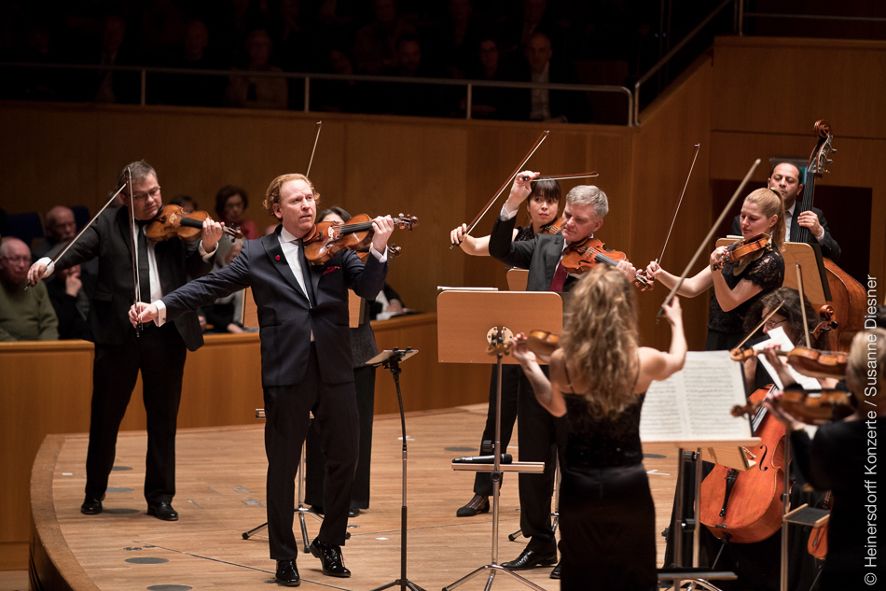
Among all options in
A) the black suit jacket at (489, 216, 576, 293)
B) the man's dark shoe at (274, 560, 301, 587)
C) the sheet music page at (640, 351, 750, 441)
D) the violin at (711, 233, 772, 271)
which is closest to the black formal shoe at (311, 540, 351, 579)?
the man's dark shoe at (274, 560, 301, 587)

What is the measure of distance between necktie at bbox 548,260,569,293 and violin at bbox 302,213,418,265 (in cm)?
56

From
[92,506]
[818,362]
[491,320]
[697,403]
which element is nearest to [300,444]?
[491,320]

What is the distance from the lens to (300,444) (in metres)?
4.60

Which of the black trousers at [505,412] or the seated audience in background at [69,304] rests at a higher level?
the seated audience in background at [69,304]

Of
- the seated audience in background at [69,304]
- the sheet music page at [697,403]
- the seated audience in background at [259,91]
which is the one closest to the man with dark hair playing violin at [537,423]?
the sheet music page at [697,403]

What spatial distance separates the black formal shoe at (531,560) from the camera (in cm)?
478

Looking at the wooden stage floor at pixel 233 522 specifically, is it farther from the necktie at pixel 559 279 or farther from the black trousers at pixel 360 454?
the necktie at pixel 559 279

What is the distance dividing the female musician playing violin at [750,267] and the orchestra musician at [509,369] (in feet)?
3.23

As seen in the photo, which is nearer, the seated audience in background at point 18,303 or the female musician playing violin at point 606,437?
the female musician playing violin at point 606,437

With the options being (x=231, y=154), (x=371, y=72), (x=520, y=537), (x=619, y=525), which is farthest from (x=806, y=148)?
(x=619, y=525)

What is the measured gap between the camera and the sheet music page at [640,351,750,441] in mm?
3541

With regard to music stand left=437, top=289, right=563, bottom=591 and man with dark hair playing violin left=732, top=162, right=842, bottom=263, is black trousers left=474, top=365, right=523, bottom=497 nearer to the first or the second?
music stand left=437, top=289, right=563, bottom=591

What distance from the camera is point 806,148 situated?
882cm

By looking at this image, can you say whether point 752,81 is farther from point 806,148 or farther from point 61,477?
point 61,477
